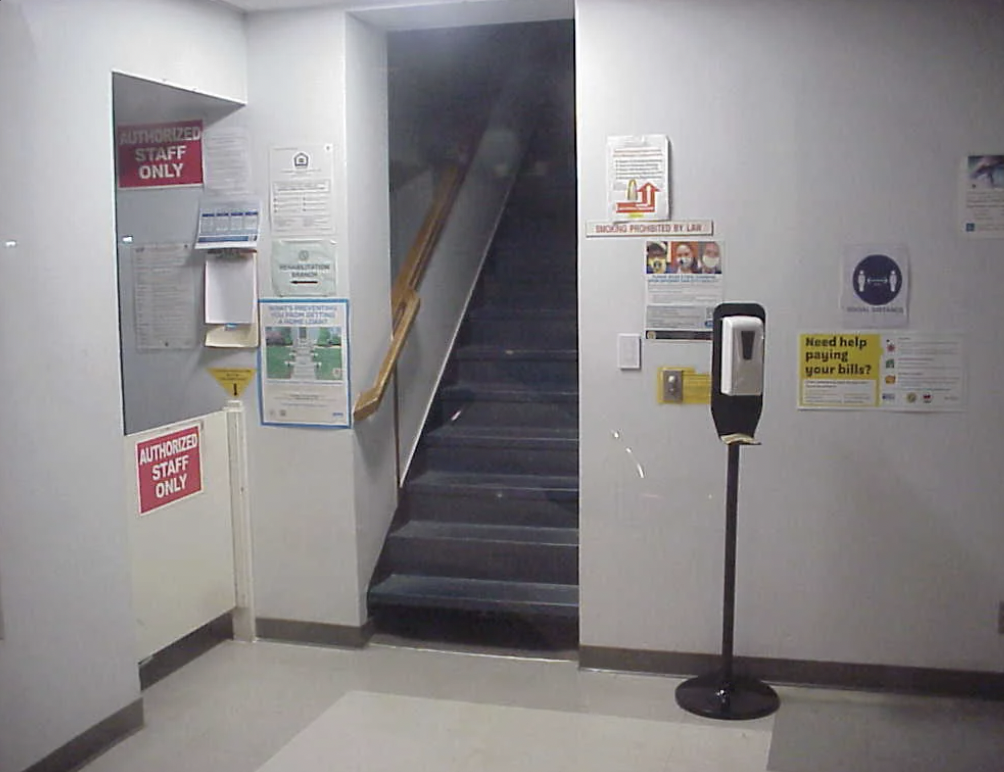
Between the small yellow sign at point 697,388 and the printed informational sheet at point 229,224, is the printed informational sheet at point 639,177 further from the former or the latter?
the printed informational sheet at point 229,224

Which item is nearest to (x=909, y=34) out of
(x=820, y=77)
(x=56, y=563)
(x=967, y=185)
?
(x=820, y=77)

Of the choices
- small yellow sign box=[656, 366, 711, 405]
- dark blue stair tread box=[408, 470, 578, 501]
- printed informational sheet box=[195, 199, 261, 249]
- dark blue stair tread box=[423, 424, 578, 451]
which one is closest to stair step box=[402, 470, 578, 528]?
dark blue stair tread box=[408, 470, 578, 501]

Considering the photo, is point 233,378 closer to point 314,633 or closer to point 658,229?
point 314,633

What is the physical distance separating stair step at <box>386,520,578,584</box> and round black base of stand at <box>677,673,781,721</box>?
2.32 ft

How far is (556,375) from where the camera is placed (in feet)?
16.0

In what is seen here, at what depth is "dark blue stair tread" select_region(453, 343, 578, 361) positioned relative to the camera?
4852mm

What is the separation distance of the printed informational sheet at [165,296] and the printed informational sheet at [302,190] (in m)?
0.44

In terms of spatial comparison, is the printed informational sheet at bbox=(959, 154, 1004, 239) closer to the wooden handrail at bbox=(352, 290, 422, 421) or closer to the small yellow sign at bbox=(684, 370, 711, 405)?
the small yellow sign at bbox=(684, 370, 711, 405)

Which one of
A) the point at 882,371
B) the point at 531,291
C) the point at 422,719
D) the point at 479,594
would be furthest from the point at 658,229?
the point at 531,291

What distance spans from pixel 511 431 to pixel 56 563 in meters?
2.19

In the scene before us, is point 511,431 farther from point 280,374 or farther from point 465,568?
point 280,374

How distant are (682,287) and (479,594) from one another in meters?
1.40

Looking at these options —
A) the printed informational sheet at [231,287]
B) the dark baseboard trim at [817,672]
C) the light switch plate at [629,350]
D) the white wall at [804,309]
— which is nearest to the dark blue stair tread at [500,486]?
the white wall at [804,309]

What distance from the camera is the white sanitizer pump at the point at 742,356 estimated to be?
3125 mm
